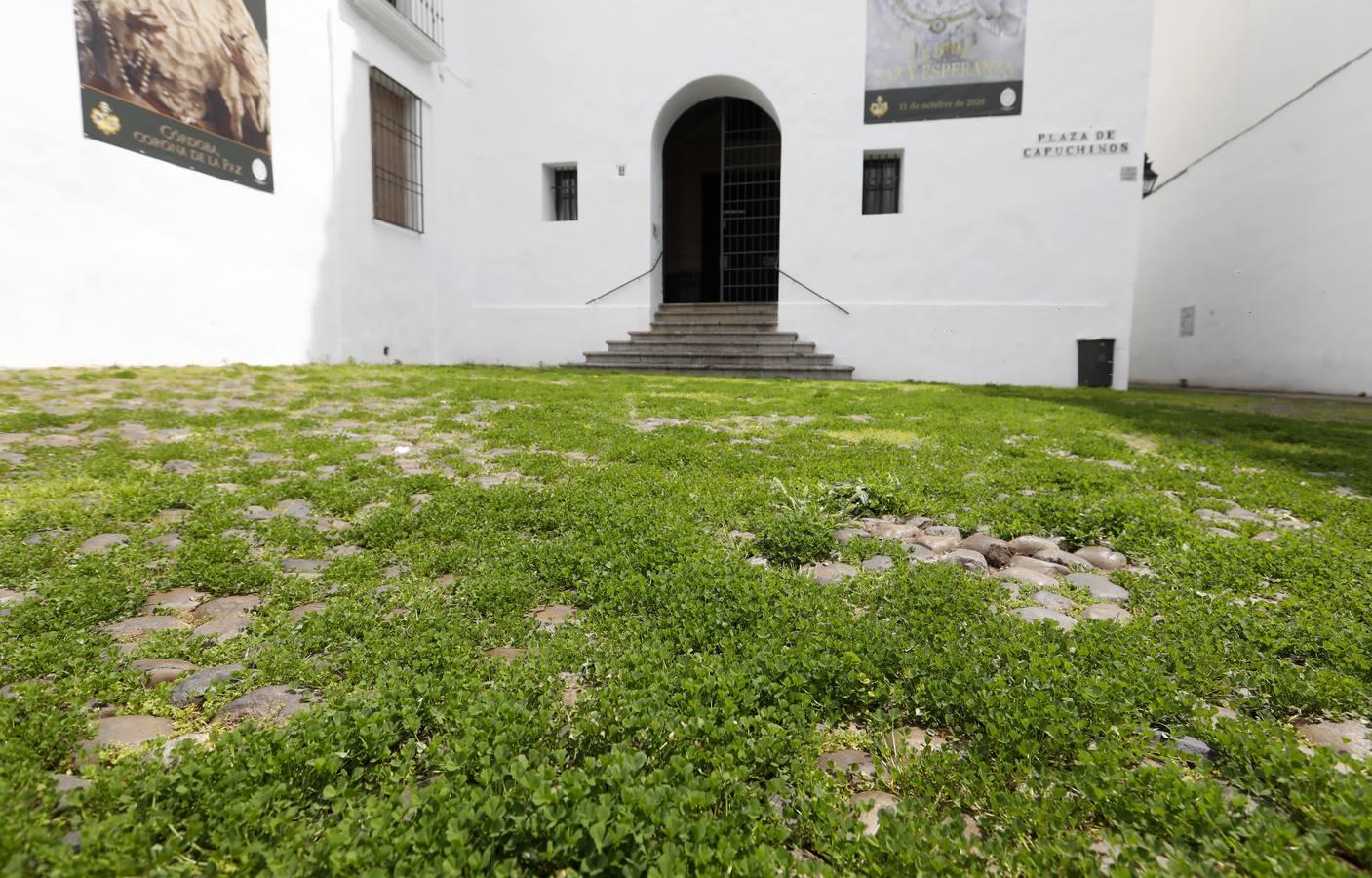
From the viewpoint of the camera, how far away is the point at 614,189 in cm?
1318

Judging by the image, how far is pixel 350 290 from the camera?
1123 centimetres

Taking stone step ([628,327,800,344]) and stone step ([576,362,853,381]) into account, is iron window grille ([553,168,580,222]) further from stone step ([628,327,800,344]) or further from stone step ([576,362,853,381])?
stone step ([576,362,853,381])

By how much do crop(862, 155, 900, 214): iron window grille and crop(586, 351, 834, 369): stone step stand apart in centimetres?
306

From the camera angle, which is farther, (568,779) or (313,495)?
(313,495)

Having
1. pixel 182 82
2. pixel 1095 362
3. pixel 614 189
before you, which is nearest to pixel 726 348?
pixel 614 189

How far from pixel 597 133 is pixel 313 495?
11.5 meters

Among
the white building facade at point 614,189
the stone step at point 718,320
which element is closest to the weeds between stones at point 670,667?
the white building facade at point 614,189

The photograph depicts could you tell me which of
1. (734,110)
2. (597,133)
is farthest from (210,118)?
(734,110)

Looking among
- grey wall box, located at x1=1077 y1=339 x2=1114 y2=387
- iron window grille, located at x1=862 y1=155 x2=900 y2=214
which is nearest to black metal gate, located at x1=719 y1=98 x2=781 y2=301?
iron window grille, located at x1=862 y1=155 x2=900 y2=214

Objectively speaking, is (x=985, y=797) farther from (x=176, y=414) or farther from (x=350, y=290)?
(x=350, y=290)

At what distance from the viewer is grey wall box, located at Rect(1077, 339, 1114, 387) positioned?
38.8 feet

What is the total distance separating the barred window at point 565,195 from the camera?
13.8 meters

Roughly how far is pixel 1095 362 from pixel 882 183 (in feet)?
16.6

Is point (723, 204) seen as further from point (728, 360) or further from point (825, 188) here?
point (728, 360)
